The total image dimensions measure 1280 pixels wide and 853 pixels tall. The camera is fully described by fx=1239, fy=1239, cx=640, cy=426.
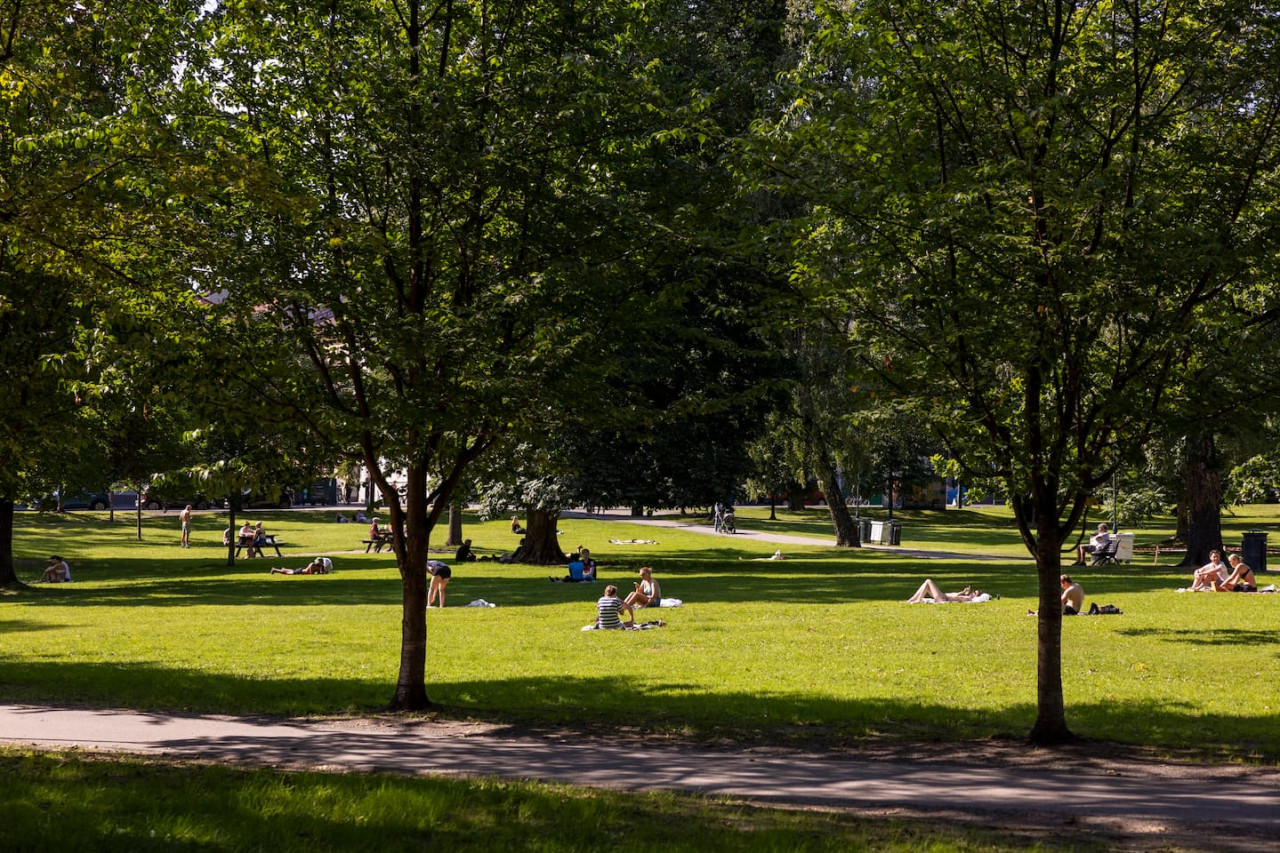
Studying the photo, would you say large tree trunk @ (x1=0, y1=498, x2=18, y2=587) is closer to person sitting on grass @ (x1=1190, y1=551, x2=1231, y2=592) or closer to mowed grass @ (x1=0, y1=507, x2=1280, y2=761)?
mowed grass @ (x1=0, y1=507, x2=1280, y2=761)

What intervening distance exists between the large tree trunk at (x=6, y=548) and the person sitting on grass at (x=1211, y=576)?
28.2 m

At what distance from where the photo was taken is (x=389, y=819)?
732 cm

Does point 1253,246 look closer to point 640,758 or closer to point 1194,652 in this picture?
point 640,758

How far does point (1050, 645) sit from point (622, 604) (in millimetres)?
11861

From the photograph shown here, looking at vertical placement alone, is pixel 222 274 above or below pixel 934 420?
above

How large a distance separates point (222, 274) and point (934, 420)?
22.1 feet

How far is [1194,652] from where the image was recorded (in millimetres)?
16859

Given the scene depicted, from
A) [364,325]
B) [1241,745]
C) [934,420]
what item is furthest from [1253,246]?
[364,325]

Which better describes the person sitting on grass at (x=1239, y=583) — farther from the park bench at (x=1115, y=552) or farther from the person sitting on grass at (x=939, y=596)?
the park bench at (x=1115, y=552)

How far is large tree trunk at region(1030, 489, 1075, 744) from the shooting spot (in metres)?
10.9

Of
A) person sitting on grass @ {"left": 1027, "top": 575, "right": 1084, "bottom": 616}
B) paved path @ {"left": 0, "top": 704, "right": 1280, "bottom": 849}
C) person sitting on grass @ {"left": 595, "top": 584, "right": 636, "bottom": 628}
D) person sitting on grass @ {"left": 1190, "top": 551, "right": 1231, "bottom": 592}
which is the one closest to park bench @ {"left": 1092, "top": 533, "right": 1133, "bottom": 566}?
person sitting on grass @ {"left": 1190, "top": 551, "right": 1231, "bottom": 592}

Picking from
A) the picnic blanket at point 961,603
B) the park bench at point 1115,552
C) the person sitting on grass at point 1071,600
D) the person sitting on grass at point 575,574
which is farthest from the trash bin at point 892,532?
the person sitting on grass at point 1071,600

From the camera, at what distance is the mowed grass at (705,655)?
41.3 feet

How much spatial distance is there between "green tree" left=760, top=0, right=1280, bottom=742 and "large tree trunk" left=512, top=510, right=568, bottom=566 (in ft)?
96.0
